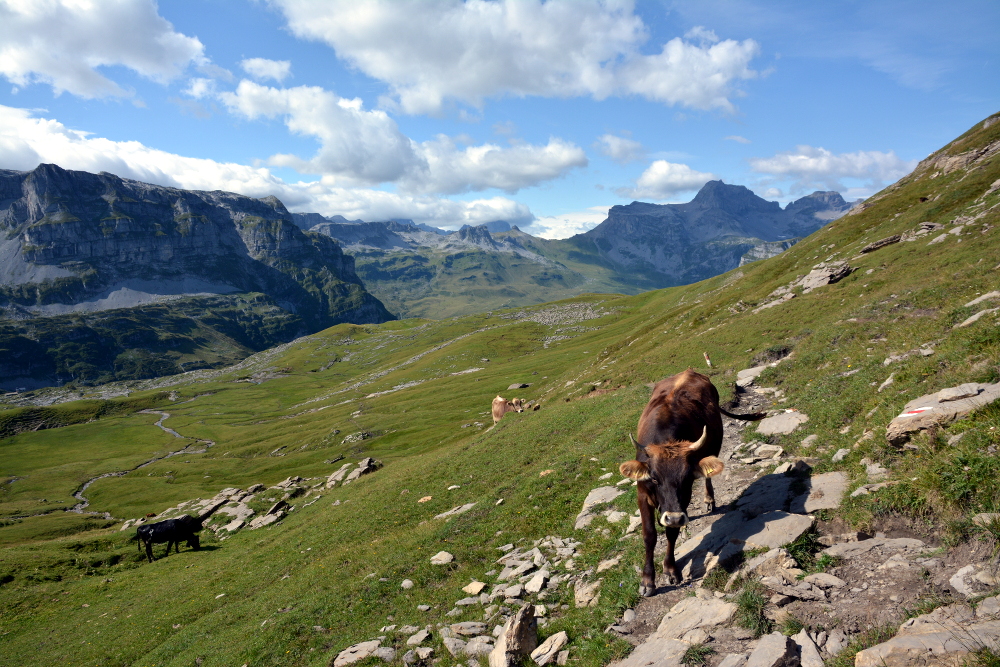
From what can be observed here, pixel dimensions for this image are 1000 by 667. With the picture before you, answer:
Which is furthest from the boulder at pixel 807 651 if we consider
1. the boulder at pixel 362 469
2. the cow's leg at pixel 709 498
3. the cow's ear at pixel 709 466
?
the boulder at pixel 362 469

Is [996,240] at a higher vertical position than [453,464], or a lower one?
higher

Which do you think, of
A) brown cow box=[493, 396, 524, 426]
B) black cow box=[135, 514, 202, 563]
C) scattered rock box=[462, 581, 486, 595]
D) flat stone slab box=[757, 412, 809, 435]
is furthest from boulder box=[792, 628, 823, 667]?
brown cow box=[493, 396, 524, 426]

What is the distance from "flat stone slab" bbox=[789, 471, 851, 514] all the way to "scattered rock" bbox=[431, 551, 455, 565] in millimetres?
12223

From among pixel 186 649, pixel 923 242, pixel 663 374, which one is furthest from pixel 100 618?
pixel 923 242

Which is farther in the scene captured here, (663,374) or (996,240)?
Result: (663,374)

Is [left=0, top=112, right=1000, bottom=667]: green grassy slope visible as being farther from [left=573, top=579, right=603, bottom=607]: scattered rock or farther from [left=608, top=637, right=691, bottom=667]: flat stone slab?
[left=608, top=637, right=691, bottom=667]: flat stone slab

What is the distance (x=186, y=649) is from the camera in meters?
20.1

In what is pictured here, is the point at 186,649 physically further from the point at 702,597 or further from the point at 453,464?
the point at 702,597

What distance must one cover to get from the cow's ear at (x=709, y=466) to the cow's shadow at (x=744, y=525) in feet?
5.80

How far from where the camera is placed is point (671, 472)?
35.5 feet

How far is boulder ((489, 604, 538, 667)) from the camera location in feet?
35.0

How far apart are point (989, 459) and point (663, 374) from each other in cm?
3699

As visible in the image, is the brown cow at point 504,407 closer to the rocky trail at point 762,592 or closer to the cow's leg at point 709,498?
the rocky trail at point 762,592

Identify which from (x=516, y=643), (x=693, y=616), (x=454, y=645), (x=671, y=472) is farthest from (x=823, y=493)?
(x=454, y=645)
